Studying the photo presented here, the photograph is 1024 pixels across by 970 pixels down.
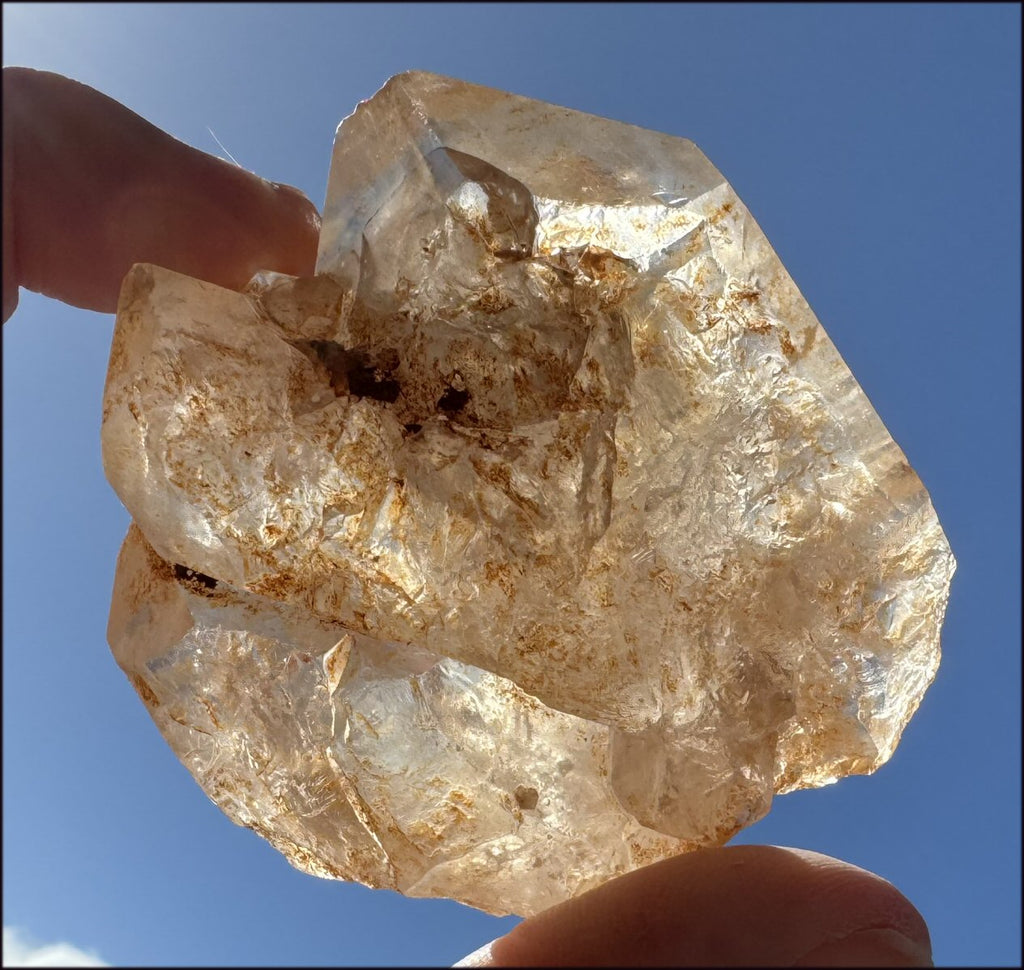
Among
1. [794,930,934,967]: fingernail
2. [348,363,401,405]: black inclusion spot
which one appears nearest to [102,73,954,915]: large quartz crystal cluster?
[348,363,401,405]: black inclusion spot

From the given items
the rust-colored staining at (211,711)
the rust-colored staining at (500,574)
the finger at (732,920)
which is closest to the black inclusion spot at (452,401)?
the rust-colored staining at (500,574)

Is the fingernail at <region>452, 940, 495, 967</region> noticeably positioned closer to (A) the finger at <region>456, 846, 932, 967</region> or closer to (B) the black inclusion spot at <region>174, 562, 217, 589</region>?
(A) the finger at <region>456, 846, 932, 967</region>

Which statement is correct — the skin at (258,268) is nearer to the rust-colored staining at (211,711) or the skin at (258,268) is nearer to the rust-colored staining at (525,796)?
the rust-colored staining at (525,796)

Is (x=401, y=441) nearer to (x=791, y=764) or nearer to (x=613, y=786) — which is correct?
(x=613, y=786)

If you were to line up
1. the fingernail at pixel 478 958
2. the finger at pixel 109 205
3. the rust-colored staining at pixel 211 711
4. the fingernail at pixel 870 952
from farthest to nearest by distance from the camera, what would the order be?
the finger at pixel 109 205, the rust-colored staining at pixel 211 711, the fingernail at pixel 478 958, the fingernail at pixel 870 952

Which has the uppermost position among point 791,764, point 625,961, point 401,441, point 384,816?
point 401,441

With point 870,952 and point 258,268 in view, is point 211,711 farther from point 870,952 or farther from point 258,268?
point 870,952

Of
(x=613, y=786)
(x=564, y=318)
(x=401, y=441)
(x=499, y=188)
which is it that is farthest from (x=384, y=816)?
(x=499, y=188)
